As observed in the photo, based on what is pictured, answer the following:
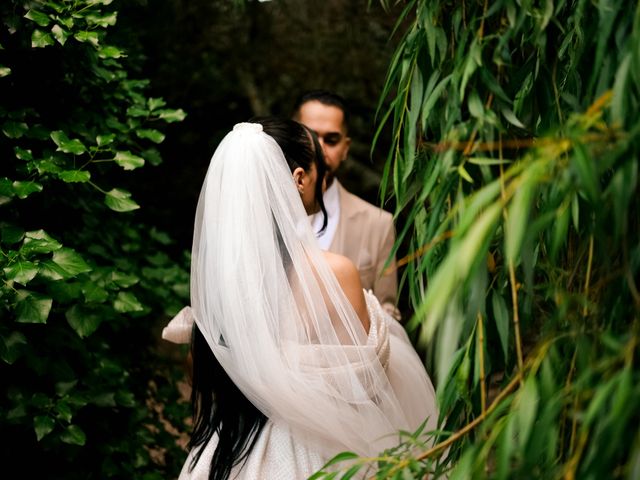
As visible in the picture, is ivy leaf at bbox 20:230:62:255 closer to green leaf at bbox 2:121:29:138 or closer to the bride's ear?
green leaf at bbox 2:121:29:138

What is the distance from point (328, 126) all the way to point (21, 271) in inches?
63.1

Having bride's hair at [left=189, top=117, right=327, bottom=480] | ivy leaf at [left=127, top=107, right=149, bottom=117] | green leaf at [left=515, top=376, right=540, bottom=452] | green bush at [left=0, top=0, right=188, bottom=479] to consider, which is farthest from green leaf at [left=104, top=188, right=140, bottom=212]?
green leaf at [left=515, top=376, right=540, bottom=452]

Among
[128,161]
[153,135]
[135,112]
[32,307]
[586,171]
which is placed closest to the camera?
[586,171]

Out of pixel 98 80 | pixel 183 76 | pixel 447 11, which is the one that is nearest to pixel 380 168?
pixel 183 76

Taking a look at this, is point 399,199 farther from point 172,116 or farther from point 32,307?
point 172,116

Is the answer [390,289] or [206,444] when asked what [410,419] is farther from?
[390,289]

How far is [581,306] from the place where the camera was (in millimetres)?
1508

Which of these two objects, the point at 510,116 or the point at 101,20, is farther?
the point at 101,20

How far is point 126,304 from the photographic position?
271cm

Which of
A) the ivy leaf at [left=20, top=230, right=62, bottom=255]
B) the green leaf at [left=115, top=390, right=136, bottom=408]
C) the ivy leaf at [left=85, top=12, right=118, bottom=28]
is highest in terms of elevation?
the ivy leaf at [left=85, top=12, right=118, bottom=28]

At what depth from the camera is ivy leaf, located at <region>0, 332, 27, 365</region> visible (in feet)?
7.82

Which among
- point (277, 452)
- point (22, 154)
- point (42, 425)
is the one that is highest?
point (22, 154)

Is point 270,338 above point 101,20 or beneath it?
beneath

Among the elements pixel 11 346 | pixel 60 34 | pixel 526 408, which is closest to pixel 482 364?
pixel 526 408
